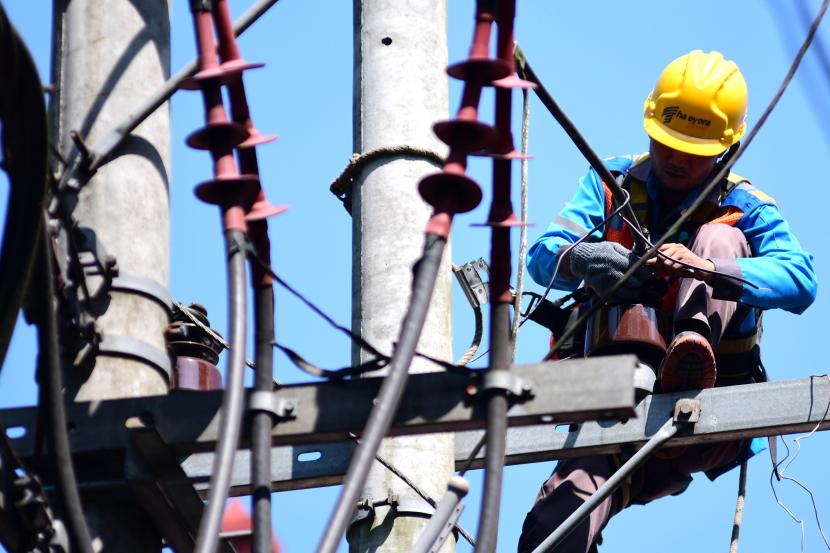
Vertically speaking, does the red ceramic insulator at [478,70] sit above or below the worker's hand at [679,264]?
below

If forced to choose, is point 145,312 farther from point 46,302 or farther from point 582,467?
point 582,467

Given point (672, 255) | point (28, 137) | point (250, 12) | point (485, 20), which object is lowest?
point (28, 137)

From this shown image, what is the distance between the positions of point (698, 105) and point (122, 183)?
393 cm

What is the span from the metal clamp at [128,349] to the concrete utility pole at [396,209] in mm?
1664

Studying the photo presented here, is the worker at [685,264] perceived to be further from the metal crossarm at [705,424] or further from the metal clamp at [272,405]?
the metal clamp at [272,405]

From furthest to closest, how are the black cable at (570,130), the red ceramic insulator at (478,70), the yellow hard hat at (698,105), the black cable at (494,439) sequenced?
the yellow hard hat at (698,105), the black cable at (570,130), the red ceramic insulator at (478,70), the black cable at (494,439)

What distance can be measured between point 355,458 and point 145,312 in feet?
2.94

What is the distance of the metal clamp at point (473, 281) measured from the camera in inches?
290

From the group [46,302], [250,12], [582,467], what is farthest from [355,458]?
[582,467]

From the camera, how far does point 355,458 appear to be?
407 centimetres

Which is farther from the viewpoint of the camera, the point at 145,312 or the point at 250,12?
the point at 250,12

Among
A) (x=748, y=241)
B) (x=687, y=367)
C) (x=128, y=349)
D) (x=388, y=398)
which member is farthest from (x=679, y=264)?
(x=388, y=398)

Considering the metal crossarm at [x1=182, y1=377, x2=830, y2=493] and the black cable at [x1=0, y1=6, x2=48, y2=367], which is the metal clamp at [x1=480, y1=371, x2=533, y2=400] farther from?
the metal crossarm at [x1=182, y1=377, x2=830, y2=493]

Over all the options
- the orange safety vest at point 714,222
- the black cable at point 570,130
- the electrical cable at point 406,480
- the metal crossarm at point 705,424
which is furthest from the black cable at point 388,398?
the orange safety vest at point 714,222
